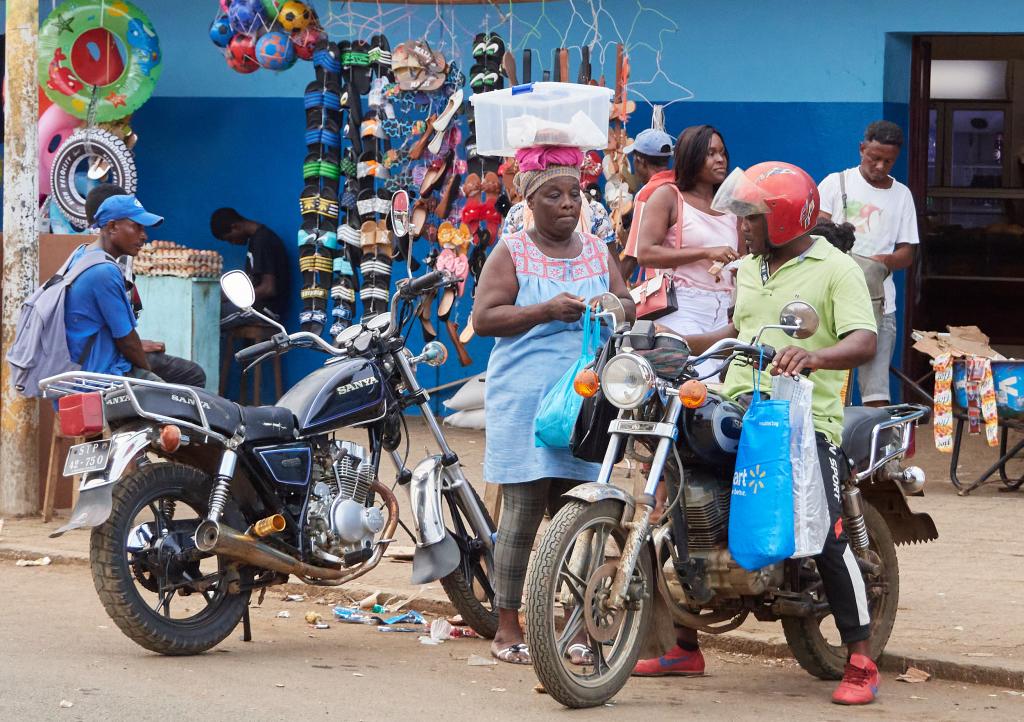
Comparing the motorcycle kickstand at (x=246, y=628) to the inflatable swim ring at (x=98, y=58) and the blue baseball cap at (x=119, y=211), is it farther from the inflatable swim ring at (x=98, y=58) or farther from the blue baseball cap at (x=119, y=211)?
the inflatable swim ring at (x=98, y=58)

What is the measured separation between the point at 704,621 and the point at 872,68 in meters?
7.21

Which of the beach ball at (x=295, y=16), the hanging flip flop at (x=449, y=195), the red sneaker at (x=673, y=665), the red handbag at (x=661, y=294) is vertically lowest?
the red sneaker at (x=673, y=665)

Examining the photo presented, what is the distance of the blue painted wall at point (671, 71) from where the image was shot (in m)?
11.7

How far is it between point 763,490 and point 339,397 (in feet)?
5.87

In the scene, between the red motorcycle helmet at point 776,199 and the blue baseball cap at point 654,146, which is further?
the blue baseball cap at point 654,146

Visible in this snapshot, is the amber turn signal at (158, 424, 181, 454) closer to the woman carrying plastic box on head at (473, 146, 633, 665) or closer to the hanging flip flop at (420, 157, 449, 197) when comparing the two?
the woman carrying plastic box on head at (473, 146, 633, 665)

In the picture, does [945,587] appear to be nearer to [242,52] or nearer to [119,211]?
[119,211]

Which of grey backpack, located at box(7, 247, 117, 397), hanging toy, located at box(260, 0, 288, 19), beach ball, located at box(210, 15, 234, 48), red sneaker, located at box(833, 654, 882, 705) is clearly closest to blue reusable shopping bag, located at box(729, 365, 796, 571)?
red sneaker, located at box(833, 654, 882, 705)

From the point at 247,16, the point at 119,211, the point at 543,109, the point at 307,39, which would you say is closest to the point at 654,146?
the point at 543,109

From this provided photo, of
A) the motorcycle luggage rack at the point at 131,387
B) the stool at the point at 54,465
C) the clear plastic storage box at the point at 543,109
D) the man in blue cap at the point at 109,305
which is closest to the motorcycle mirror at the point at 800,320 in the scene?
the clear plastic storage box at the point at 543,109

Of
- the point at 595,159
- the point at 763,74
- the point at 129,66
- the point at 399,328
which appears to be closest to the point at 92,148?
the point at 129,66

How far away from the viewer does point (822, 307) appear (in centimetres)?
533

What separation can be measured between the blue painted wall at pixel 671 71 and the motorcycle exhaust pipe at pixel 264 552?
20.8ft

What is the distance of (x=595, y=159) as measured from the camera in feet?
34.0
